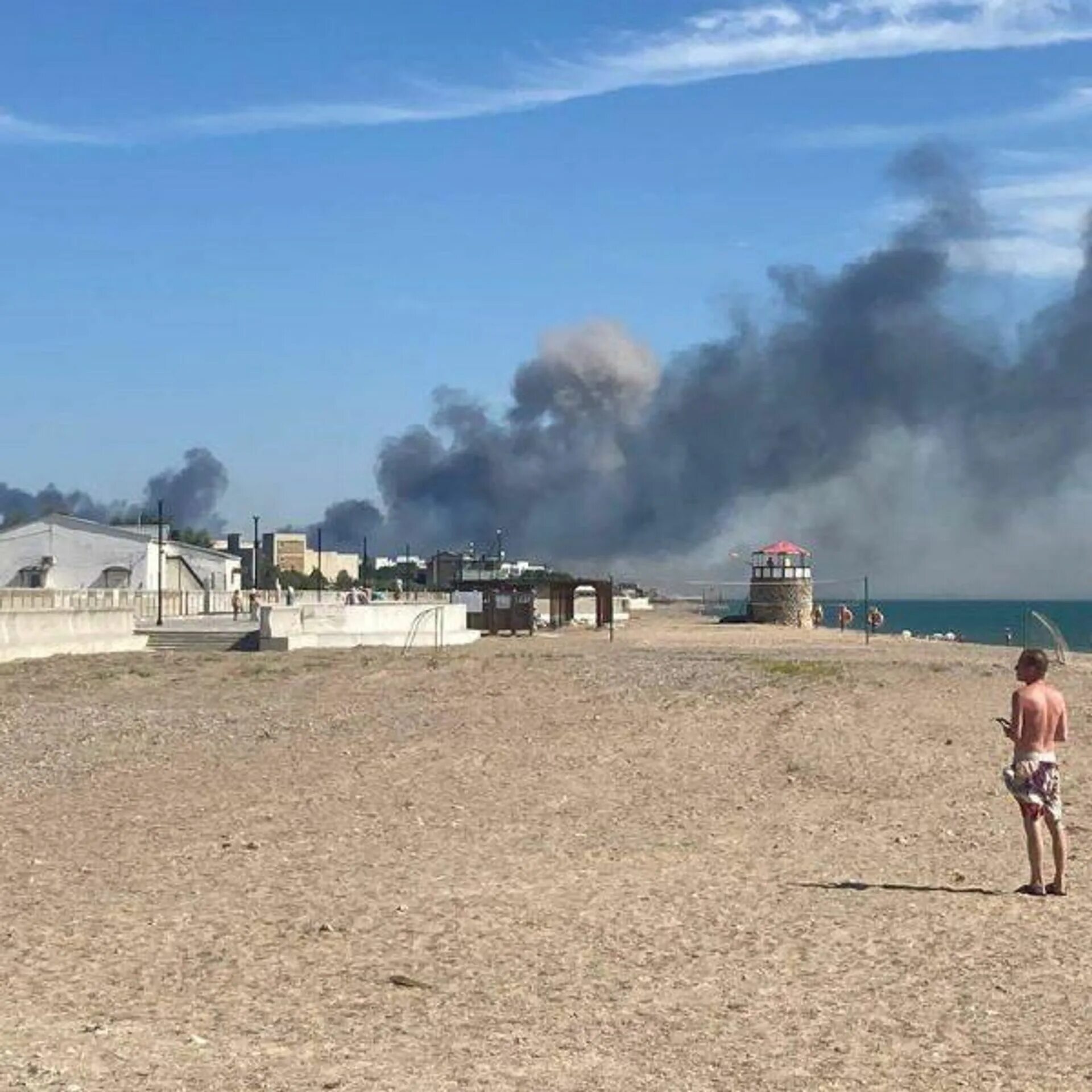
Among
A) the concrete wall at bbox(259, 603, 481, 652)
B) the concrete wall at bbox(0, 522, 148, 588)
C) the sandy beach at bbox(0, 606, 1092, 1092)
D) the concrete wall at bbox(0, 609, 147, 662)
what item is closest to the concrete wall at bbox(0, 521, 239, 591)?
the concrete wall at bbox(0, 522, 148, 588)

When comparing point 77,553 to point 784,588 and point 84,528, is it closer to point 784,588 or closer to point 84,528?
point 84,528

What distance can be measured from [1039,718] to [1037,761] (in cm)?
29

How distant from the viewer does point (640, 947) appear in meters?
10.5

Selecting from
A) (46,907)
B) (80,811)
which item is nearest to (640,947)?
(46,907)

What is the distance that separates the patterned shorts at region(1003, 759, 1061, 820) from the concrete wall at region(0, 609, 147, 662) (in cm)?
2975

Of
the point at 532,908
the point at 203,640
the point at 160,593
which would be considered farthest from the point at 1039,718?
the point at 160,593

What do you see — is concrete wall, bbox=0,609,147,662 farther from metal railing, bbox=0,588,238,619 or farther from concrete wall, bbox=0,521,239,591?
concrete wall, bbox=0,521,239,591

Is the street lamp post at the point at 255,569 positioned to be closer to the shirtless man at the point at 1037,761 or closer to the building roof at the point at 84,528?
the building roof at the point at 84,528

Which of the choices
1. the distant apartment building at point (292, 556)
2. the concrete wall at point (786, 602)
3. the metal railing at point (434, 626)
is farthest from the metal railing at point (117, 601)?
the distant apartment building at point (292, 556)

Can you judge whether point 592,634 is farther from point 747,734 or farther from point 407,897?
point 407,897

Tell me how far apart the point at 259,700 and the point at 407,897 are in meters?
19.1

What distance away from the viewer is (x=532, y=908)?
38.5ft

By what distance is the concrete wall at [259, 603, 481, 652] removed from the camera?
48594mm

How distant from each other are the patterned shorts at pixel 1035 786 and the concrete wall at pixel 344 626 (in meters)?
36.7
